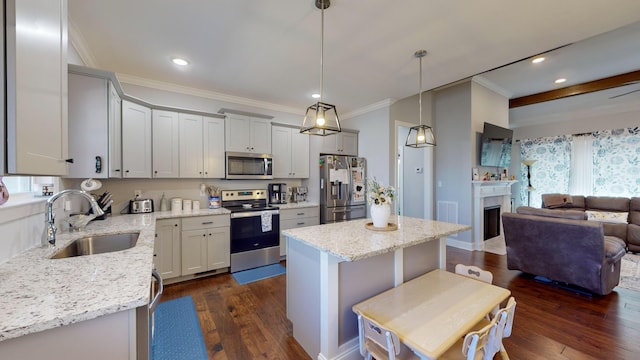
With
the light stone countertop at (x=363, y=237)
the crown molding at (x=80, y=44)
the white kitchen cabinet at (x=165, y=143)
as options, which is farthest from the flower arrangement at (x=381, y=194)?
the crown molding at (x=80, y=44)

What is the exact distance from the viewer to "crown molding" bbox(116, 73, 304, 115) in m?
3.19

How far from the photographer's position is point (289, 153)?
4234mm

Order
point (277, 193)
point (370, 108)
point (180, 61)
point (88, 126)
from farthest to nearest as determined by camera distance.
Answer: point (370, 108), point (277, 193), point (180, 61), point (88, 126)

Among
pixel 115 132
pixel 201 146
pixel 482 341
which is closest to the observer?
pixel 482 341

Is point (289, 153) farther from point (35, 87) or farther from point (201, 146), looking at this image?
point (35, 87)

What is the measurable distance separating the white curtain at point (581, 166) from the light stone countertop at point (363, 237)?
18.6 ft

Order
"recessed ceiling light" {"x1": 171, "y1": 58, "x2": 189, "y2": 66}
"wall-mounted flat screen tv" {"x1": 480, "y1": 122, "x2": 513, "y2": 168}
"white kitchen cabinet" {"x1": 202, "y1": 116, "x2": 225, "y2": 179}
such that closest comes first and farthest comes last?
"recessed ceiling light" {"x1": 171, "y1": 58, "x2": 189, "y2": 66} → "white kitchen cabinet" {"x1": 202, "y1": 116, "x2": 225, "y2": 179} → "wall-mounted flat screen tv" {"x1": 480, "y1": 122, "x2": 513, "y2": 168}

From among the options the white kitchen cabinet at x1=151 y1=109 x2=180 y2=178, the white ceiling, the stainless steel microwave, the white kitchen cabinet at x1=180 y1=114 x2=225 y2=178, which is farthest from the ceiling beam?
the white kitchen cabinet at x1=151 y1=109 x2=180 y2=178

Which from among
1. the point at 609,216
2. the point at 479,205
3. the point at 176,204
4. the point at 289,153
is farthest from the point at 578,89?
the point at 176,204

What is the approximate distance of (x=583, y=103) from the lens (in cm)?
520

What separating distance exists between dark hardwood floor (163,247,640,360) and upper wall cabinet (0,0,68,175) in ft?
5.62

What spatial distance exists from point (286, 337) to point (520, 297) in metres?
2.64

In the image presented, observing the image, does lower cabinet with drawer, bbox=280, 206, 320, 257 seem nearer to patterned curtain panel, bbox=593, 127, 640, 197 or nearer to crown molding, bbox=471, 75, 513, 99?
crown molding, bbox=471, 75, 513, 99

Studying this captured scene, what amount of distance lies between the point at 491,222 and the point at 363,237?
4457 mm
